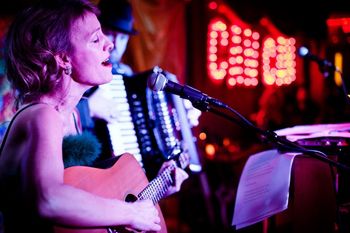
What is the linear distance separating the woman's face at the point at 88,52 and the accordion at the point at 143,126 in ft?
2.76

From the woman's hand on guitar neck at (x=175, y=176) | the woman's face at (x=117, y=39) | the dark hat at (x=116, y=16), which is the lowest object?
the woman's hand on guitar neck at (x=175, y=176)

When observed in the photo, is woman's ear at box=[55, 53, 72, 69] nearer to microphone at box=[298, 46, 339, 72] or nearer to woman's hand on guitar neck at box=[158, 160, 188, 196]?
woman's hand on guitar neck at box=[158, 160, 188, 196]

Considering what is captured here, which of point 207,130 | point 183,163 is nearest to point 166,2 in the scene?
point 207,130

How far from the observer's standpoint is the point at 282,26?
6418 millimetres

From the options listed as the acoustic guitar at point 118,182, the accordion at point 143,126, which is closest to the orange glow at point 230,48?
the accordion at point 143,126

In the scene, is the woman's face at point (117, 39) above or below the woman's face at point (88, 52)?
above

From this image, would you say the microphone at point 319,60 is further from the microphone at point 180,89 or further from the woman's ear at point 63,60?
the woman's ear at point 63,60

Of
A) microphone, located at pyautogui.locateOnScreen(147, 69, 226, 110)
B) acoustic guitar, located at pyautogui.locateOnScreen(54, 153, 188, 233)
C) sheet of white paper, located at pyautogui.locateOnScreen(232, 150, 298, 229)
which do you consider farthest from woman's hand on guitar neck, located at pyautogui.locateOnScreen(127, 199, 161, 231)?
microphone, located at pyautogui.locateOnScreen(147, 69, 226, 110)

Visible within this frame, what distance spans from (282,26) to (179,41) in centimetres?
164

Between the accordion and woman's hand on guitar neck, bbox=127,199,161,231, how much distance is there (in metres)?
0.84

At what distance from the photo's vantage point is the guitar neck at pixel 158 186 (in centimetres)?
228

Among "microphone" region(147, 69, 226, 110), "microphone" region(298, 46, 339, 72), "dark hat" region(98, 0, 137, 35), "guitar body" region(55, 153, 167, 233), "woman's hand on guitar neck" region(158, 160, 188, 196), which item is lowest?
"woman's hand on guitar neck" region(158, 160, 188, 196)

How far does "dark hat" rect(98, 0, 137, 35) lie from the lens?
11.6 feet

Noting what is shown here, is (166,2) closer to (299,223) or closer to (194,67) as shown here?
(194,67)
